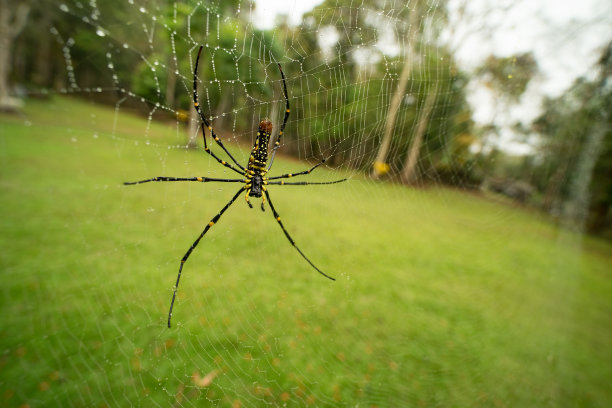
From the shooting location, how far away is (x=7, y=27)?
47.6 ft

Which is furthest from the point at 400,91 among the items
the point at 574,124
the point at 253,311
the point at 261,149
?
the point at 574,124

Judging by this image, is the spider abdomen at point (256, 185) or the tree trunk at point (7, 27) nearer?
the spider abdomen at point (256, 185)

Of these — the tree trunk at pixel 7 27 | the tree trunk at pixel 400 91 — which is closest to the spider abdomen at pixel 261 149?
the tree trunk at pixel 400 91

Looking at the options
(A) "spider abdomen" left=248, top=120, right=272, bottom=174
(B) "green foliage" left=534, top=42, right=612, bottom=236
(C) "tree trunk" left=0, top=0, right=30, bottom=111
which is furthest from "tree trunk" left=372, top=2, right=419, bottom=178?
(C) "tree trunk" left=0, top=0, right=30, bottom=111

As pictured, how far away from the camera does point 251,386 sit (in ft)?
11.2

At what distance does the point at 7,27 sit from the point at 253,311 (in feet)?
72.9

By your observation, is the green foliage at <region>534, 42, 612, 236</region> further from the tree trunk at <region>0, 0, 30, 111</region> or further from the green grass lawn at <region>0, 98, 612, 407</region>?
the tree trunk at <region>0, 0, 30, 111</region>

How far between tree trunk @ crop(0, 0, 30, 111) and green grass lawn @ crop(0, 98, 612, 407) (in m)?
10.0

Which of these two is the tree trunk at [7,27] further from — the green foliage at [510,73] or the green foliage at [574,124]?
the green foliage at [574,124]

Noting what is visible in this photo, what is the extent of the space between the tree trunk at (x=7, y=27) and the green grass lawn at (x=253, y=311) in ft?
32.8

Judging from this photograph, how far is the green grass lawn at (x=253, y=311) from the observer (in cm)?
346

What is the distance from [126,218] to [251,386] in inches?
234

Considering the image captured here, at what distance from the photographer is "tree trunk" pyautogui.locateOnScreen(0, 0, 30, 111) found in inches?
552

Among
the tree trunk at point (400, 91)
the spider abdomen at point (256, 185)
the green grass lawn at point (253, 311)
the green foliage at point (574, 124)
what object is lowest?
the green grass lawn at point (253, 311)
